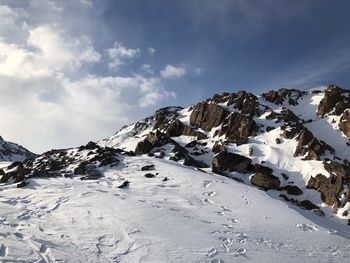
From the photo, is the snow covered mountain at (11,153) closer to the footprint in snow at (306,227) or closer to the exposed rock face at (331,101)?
the exposed rock face at (331,101)

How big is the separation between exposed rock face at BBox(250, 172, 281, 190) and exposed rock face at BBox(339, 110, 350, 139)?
22948 millimetres

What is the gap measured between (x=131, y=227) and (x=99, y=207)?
5443 millimetres

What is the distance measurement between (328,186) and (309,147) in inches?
435

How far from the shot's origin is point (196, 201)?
1348 inches

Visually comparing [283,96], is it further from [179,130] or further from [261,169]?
[261,169]

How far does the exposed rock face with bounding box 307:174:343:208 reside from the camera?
47.5 m

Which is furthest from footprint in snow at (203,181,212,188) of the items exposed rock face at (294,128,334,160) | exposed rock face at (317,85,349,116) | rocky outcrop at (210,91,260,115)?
exposed rock face at (317,85,349,116)

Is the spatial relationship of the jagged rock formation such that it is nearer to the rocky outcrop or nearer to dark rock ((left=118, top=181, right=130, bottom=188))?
the rocky outcrop

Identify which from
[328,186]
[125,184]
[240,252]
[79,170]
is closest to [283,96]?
[328,186]

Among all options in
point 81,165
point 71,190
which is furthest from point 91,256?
point 81,165

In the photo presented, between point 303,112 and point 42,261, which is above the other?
point 303,112

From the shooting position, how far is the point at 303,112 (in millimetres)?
92875

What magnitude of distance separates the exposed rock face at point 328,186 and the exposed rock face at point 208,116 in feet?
107

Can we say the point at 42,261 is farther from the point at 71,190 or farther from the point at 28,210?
the point at 71,190
